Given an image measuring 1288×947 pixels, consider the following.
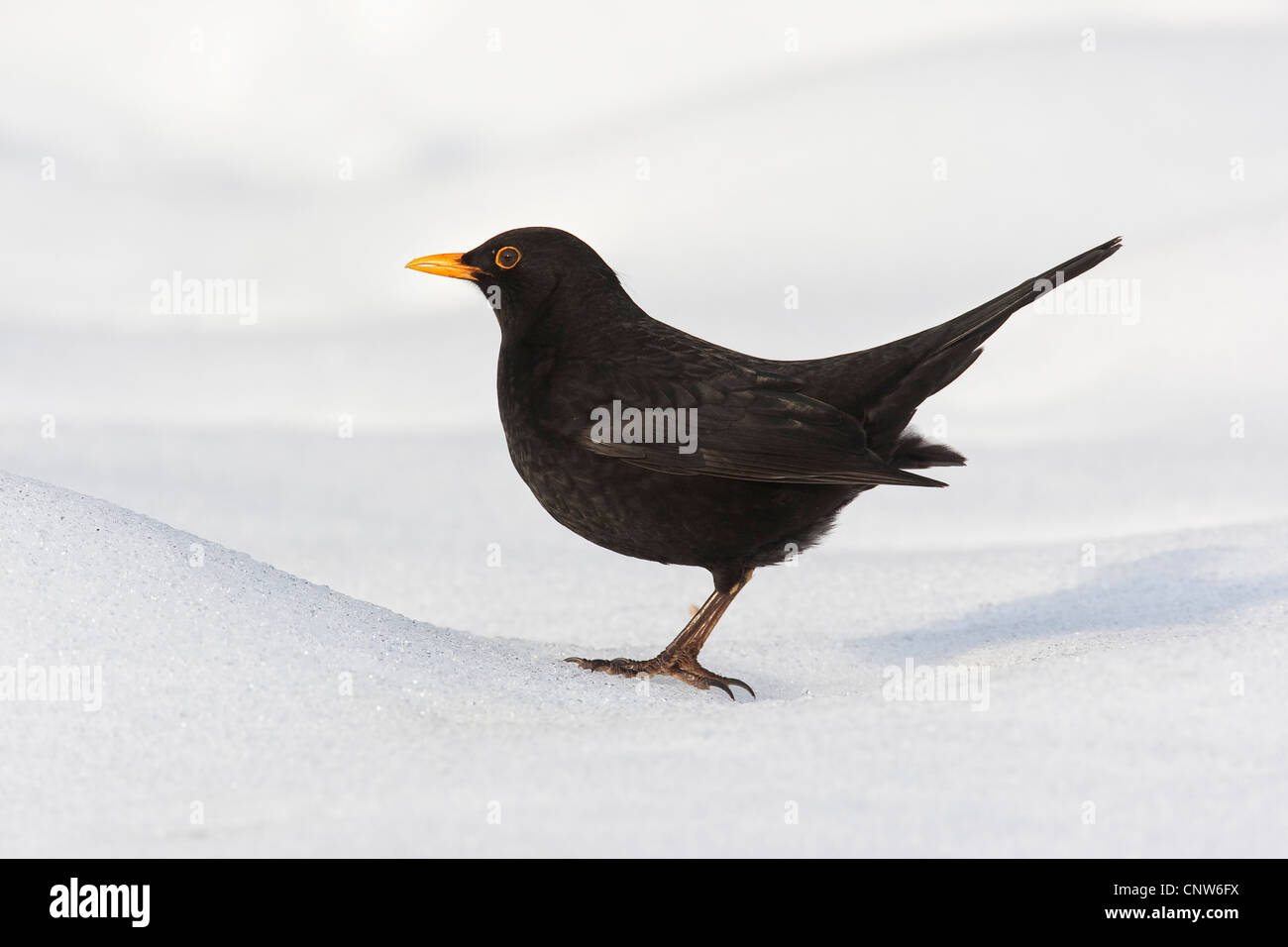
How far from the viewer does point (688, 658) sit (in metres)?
5.30

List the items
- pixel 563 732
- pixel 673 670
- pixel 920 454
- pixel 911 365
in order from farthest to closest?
pixel 920 454
pixel 673 670
pixel 911 365
pixel 563 732

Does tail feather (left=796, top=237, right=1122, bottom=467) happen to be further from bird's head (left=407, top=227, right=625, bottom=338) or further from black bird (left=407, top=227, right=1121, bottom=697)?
bird's head (left=407, top=227, right=625, bottom=338)

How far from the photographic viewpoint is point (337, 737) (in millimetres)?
Answer: 4172

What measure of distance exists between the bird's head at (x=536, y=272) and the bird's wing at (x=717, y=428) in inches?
16.5

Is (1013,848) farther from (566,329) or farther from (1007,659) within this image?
(566,329)

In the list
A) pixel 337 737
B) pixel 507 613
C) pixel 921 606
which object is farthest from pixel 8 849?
pixel 921 606

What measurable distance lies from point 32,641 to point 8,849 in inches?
46.0

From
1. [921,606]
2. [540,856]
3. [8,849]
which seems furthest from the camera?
[921,606]

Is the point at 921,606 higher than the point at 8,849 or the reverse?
higher

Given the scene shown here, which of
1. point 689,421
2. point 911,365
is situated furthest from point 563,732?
point 911,365

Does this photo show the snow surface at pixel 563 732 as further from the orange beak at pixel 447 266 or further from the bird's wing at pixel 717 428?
the orange beak at pixel 447 266

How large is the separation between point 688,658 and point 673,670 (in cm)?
8

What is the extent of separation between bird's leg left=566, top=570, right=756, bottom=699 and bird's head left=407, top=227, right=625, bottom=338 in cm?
121

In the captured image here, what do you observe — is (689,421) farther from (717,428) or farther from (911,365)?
(911,365)
